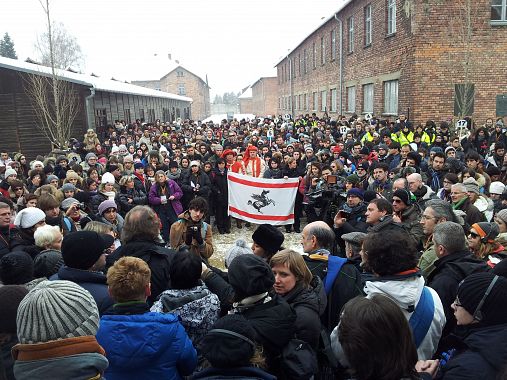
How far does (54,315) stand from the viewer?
1.95 meters

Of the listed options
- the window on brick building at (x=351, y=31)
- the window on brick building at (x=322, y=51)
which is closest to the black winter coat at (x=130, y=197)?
the window on brick building at (x=351, y=31)

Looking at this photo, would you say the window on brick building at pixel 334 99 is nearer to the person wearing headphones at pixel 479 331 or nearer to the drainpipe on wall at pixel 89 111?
the drainpipe on wall at pixel 89 111

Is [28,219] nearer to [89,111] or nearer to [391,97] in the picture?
[89,111]

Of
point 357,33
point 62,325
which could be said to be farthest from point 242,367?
point 357,33

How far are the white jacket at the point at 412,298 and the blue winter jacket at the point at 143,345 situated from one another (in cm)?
128

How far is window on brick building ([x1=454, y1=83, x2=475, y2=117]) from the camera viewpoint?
15743 mm

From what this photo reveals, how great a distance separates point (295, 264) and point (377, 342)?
4.26ft

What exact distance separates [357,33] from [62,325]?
23688 mm

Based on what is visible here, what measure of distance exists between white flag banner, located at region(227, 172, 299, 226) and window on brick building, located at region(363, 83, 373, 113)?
13.4 meters

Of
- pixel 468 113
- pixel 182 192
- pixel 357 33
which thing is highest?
pixel 357 33

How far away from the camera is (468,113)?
16016mm

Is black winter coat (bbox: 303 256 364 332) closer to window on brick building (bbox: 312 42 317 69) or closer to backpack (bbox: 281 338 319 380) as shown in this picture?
backpack (bbox: 281 338 319 380)

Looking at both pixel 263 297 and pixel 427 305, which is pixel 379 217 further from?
pixel 263 297

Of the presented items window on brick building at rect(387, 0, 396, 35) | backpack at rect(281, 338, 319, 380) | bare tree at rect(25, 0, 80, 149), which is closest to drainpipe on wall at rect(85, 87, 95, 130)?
bare tree at rect(25, 0, 80, 149)
